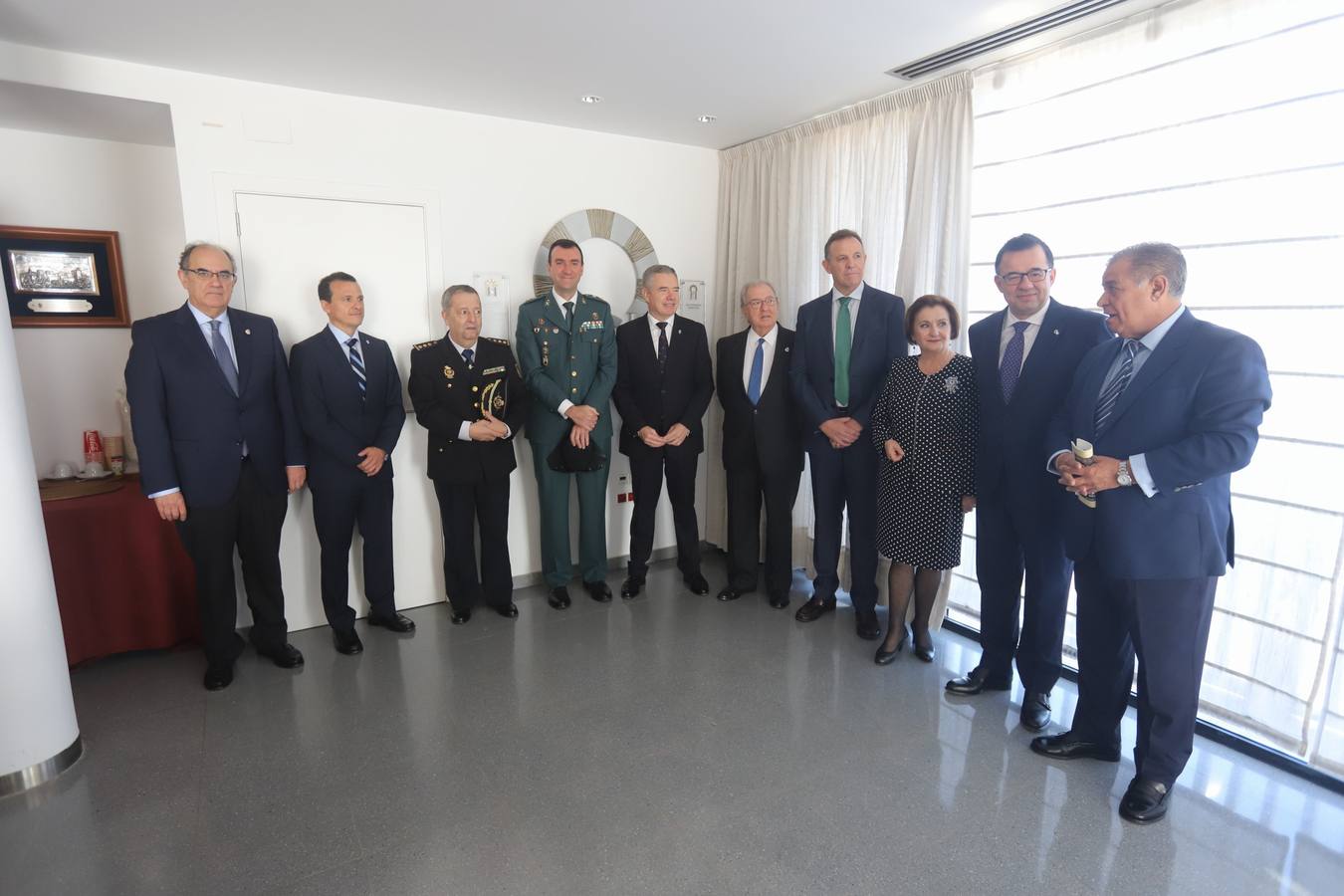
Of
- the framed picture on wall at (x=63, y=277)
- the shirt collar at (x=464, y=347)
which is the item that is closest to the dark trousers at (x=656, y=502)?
the shirt collar at (x=464, y=347)

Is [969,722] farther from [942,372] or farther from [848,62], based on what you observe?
[848,62]

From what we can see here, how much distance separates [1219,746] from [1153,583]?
103 centimetres

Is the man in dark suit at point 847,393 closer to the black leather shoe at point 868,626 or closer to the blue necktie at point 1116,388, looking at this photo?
the black leather shoe at point 868,626

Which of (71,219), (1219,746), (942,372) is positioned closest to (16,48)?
(71,219)

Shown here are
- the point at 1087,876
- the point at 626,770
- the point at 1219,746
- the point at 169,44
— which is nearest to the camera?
the point at 1087,876

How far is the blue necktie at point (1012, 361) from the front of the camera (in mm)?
2670

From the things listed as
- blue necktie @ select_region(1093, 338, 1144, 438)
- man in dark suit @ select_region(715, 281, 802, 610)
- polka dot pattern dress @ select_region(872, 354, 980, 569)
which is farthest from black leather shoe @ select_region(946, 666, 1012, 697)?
blue necktie @ select_region(1093, 338, 1144, 438)

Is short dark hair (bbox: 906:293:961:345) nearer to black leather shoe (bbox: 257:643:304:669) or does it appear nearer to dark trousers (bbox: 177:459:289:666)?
dark trousers (bbox: 177:459:289:666)

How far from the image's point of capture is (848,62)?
3113 mm

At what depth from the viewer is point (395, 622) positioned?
3570 millimetres

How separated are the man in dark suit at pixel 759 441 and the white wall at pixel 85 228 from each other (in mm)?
3028

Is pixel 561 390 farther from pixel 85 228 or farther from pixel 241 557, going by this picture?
pixel 85 228

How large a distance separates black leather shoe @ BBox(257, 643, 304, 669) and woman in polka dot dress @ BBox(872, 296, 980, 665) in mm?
2683

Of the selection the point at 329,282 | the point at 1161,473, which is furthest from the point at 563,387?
the point at 1161,473
